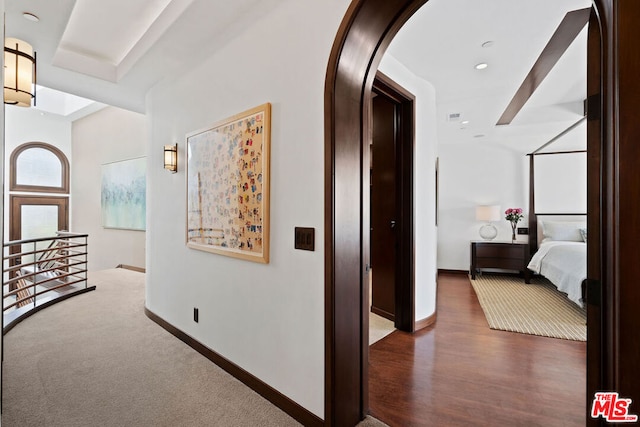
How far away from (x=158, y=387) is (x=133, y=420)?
1.06 ft

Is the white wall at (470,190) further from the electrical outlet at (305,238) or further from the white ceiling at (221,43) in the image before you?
the electrical outlet at (305,238)

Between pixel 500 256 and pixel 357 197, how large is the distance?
4645 millimetres

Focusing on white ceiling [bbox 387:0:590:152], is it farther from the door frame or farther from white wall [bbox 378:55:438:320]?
the door frame

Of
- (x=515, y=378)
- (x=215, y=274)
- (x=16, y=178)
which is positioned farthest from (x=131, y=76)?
(x=16, y=178)

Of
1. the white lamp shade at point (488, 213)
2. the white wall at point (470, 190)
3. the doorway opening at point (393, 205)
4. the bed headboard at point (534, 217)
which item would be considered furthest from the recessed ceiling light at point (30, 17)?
the bed headboard at point (534, 217)

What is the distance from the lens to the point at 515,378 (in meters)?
2.10

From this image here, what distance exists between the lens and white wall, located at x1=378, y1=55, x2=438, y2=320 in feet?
9.92

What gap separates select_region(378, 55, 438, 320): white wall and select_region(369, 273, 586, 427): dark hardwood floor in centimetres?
41

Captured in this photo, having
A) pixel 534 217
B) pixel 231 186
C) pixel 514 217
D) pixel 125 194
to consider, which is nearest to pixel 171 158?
pixel 231 186

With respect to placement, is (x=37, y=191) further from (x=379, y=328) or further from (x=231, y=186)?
(x=379, y=328)

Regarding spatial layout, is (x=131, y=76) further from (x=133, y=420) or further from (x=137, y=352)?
(x=133, y=420)

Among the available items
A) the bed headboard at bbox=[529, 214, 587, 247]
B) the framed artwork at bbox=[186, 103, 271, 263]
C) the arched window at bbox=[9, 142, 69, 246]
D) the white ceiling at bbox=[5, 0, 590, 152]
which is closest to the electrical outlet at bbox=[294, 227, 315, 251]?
the framed artwork at bbox=[186, 103, 271, 263]

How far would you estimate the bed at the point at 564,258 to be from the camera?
→ 3363 millimetres

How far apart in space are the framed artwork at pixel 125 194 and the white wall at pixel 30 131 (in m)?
1.87
